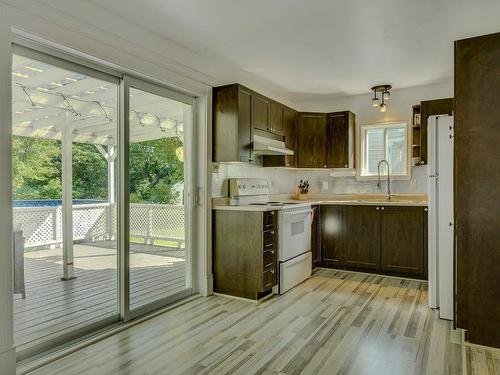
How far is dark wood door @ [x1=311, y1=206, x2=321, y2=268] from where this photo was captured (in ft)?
15.8

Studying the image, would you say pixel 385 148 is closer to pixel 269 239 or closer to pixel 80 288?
pixel 269 239

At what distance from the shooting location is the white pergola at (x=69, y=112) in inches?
95.9

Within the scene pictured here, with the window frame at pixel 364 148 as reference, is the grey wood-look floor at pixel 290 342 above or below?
below

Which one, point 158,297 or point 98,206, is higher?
point 98,206

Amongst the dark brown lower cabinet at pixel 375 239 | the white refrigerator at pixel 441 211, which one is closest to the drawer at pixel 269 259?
the dark brown lower cabinet at pixel 375 239

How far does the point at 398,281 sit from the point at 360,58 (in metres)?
2.73

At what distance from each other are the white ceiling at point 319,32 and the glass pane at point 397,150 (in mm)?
955

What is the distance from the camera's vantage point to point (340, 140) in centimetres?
518

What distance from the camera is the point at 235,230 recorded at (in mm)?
3766

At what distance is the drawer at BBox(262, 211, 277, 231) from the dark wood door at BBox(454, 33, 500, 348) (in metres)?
1.73

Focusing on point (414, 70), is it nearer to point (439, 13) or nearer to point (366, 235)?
point (439, 13)

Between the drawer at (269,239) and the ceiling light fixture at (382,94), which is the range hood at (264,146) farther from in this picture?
the ceiling light fixture at (382,94)

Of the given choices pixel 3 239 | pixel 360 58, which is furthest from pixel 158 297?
pixel 360 58

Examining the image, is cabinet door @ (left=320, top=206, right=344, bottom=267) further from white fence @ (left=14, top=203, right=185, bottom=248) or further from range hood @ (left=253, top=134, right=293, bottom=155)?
white fence @ (left=14, top=203, right=185, bottom=248)
